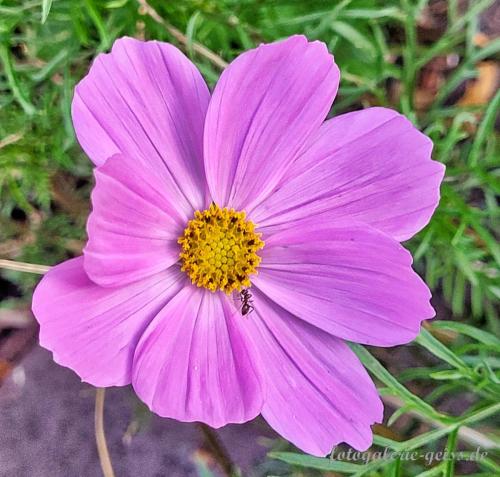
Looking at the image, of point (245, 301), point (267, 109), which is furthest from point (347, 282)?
point (267, 109)

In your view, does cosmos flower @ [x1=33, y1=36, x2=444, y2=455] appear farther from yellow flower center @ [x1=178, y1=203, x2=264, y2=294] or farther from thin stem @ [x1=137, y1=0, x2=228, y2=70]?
thin stem @ [x1=137, y1=0, x2=228, y2=70]

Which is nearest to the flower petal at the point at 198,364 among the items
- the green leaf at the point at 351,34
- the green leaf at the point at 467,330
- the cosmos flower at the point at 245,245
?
the cosmos flower at the point at 245,245

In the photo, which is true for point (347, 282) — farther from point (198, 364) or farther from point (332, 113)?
point (332, 113)

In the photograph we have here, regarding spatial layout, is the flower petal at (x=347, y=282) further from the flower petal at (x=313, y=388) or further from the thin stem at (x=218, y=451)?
the thin stem at (x=218, y=451)

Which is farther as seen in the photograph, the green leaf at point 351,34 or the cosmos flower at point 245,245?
the green leaf at point 351,34

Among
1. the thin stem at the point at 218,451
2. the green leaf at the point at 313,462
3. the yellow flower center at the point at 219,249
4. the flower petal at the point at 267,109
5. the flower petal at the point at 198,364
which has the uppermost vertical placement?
the flower petal at the point at 267,109

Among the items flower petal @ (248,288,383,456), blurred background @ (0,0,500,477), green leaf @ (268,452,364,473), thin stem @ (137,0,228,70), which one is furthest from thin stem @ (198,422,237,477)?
thin stem @ (137,0,228,70)
